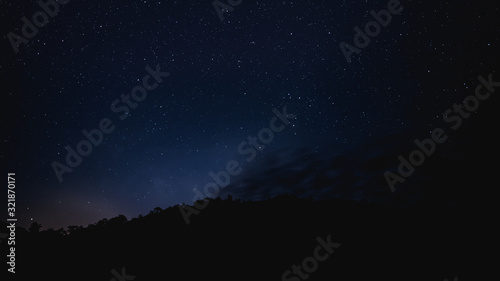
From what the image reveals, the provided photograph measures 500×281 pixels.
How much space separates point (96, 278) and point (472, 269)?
8288mm

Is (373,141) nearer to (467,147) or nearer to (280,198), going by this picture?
(467,147)

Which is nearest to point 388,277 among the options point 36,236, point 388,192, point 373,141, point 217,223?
point 217,223

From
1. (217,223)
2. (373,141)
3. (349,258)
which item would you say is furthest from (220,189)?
(349,258)

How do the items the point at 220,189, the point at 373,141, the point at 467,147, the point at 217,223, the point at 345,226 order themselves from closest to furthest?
the point at 217,223 → the point at 345,226 → the point at 467,147 → the point at 373,141 → the point at 220,189

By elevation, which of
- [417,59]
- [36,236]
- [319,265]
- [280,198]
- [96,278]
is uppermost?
[36,236]

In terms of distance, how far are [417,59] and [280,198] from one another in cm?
772

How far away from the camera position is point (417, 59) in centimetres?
969

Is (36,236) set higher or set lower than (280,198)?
higher

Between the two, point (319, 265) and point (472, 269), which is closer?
point (319, 265)

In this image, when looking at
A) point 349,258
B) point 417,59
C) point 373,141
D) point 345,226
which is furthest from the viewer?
point 373,141

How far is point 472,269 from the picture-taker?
20.4ft

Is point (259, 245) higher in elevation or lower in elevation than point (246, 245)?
lower

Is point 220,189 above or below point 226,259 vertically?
above

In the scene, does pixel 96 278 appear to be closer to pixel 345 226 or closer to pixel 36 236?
pixel 36 236
